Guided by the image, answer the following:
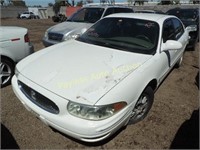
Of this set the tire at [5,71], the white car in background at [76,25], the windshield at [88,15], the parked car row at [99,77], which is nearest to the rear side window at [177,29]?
the parked car row at [99,77]

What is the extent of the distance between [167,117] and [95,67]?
163 centimetres

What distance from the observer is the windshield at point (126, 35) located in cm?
353

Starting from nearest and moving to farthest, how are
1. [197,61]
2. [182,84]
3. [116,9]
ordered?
[182,84]
[197,61]
[116,9]

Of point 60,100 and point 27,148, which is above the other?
point 60,100

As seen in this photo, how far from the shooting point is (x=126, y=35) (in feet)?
12.5

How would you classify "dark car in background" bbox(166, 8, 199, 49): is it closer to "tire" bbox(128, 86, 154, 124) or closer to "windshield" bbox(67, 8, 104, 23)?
"windshield" bbox(67, 8, 104, 23)

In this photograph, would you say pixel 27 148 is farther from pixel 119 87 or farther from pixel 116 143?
pixel 119 87

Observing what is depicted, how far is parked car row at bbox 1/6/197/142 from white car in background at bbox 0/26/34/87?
44.8 inches

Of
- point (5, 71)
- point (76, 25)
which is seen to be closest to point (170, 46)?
point (5, 71)

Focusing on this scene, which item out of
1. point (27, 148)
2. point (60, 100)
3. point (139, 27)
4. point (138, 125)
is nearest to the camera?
point (60, 100)

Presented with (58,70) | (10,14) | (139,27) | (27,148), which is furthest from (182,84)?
(10,14)

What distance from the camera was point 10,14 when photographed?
163 ft

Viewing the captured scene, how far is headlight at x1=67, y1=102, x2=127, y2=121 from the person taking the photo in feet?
7.56

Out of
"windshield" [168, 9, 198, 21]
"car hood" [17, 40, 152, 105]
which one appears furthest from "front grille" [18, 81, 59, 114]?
"windshield" [168, 9, 198, 21]
